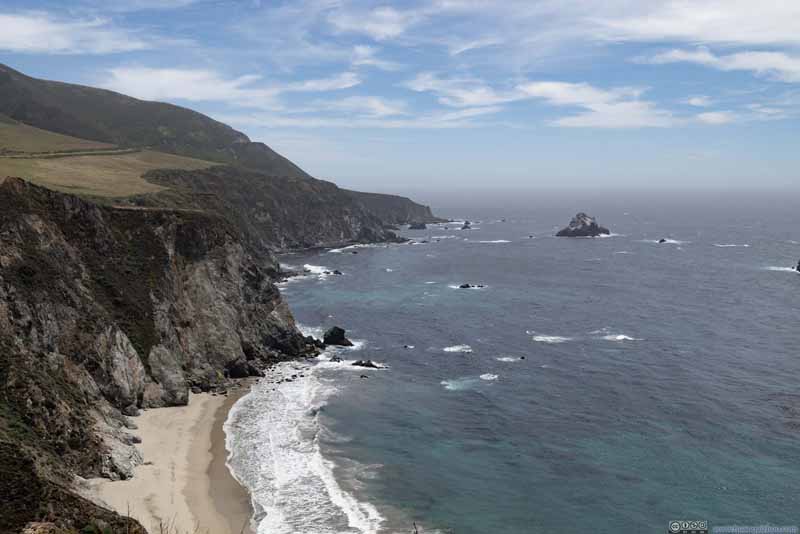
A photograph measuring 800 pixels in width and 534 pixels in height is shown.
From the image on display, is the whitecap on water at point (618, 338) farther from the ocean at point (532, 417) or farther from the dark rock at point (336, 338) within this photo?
the dark rock at point (336, 338)

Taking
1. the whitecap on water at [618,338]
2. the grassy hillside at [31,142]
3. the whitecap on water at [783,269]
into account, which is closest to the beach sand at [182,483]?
the whitecap on water at [618,338]

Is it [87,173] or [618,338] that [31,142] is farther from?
[618,338]

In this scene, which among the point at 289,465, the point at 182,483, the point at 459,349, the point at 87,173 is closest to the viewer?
the point at 182,483

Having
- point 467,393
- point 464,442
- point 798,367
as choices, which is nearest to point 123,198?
point 467,393

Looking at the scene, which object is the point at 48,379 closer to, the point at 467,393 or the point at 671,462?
the point at 467,393

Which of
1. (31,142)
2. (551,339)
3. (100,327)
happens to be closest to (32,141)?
(31,142)

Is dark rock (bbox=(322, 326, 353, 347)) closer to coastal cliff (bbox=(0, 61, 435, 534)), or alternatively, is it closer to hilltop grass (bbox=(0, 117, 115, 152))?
coastal cliff (bbox=(0, 61, 435, 534))

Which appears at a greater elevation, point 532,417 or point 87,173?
point 87,173
